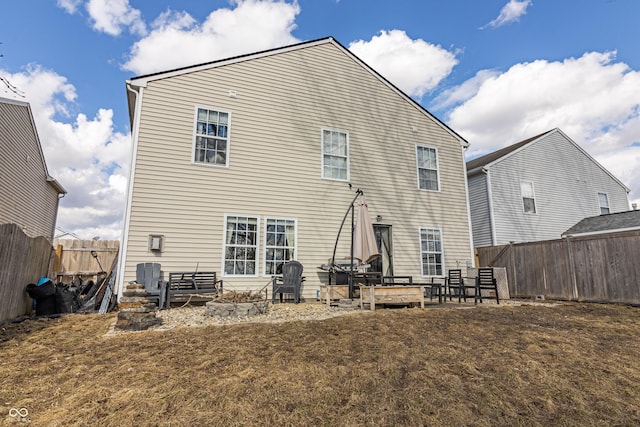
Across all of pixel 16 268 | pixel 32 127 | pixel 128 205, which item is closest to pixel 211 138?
pixel 128 205

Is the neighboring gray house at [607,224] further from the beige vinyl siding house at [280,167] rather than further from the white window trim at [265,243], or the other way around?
the white window trim at [265,243]

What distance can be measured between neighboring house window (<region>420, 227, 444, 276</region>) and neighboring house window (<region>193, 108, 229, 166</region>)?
6.58 m

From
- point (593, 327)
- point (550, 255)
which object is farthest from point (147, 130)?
point (550, 255)

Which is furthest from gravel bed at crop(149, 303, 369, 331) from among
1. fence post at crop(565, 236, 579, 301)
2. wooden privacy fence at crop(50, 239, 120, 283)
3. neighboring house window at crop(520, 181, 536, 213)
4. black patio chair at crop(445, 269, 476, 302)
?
neighboring house window at crop(520, 181, 536, 213)

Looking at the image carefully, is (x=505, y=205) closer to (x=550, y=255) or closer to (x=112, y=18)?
(x=550, y=255)

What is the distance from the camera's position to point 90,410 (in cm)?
235

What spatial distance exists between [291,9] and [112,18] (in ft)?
17.6

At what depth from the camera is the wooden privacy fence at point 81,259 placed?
1064 centimetres

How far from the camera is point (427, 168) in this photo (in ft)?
37.2

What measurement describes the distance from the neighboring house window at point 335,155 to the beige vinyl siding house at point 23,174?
10471mm

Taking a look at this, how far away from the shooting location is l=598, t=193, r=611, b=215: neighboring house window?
16906mm

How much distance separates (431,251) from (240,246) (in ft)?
20.1

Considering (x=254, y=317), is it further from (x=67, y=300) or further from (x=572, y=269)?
(x=572, y=269)

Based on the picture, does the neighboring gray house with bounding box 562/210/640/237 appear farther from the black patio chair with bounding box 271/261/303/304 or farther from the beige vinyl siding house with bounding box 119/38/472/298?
the black patio chair with bounding box 271/261/303/304
